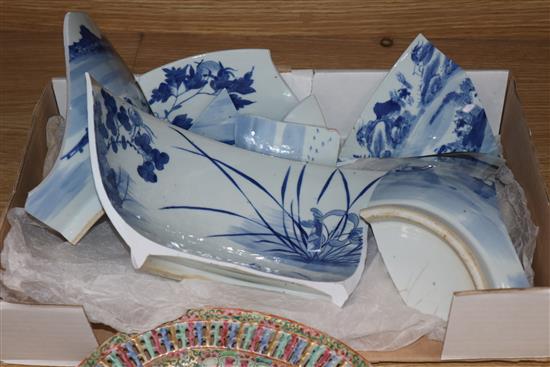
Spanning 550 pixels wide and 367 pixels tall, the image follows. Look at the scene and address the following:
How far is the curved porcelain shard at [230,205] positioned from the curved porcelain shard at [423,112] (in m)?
0.06

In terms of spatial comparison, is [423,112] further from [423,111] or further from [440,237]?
[440,237]

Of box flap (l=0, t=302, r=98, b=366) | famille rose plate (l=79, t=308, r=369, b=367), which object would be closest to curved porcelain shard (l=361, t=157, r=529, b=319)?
famille rose plate (l=79, t=308, r=369, b=367)

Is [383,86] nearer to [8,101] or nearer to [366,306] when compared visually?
[366,306]

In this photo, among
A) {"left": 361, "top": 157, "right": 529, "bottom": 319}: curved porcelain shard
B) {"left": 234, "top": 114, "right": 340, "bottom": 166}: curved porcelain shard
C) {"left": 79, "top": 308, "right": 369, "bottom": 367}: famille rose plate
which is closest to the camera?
{"left": 79, "top": 308, "right": 369, "bottom": 367}: famille rose plate

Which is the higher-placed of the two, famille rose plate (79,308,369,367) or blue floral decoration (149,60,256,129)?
blue floral decoration (149,60,256,129)

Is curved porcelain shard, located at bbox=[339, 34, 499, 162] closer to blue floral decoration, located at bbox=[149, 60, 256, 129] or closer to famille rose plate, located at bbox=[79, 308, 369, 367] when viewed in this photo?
blue floral decoration, located at bbox=[149, 60, 256, 129]

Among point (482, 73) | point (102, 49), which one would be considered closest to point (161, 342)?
point (102, 49)

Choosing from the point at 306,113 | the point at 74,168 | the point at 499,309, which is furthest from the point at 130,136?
the point at 499,309

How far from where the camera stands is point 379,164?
0.79 meters

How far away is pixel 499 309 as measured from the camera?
2.02ft

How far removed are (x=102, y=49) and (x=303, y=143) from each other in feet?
0.63

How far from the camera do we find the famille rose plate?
22.8 inches

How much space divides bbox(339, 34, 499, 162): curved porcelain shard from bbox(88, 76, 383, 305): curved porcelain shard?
61 millimetres

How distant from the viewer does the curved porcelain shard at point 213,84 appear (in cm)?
81
